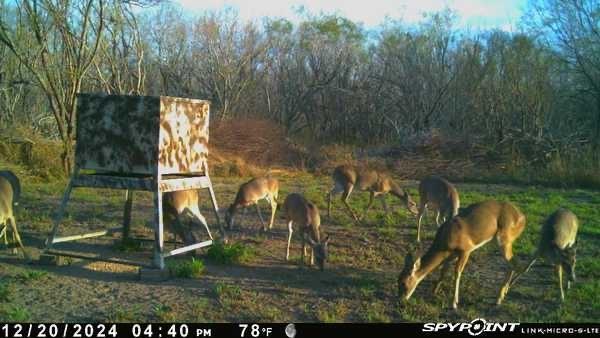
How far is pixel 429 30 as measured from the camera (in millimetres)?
34469

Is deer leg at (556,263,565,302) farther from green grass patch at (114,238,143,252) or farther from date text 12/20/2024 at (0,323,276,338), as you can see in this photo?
green grass patch at (114,238,143,252)

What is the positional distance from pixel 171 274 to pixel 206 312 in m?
1.72

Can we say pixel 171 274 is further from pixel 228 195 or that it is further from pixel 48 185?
pixel 48 185

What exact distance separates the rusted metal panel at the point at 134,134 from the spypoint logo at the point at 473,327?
4.29m

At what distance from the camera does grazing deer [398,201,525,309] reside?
7719 millimetres

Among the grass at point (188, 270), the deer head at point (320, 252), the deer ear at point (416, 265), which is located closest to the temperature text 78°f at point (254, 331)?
the deer ear at point (416, 265)

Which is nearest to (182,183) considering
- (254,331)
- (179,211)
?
(179,211)

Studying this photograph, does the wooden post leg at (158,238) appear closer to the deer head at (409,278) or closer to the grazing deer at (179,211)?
the grazing deer at (179,211)

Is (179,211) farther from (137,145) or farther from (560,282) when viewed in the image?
(560,282)

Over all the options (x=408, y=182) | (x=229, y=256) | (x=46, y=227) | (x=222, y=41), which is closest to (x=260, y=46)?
(x=222, y=41)

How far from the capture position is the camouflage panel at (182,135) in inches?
356

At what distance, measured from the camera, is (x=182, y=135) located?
948 centimetres

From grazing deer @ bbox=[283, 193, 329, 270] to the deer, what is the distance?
2736 millimetres

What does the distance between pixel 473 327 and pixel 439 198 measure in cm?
533
